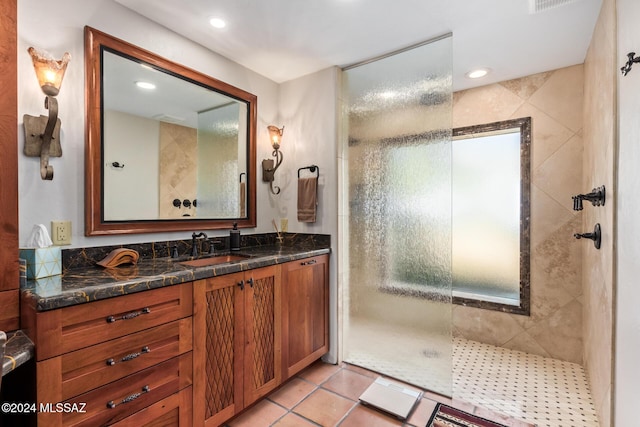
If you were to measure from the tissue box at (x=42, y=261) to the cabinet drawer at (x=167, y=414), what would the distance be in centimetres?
76

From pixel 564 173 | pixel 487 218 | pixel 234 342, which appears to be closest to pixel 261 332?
pixel 234 342

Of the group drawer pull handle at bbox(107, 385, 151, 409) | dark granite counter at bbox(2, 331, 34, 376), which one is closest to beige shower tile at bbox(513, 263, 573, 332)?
drawer pull handle at bbox(107, 385, 151, 409)

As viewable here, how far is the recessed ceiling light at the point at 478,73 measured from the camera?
259 centimetres

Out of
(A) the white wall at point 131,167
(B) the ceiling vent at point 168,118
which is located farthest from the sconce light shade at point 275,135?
(A) the white wall at point 131,167

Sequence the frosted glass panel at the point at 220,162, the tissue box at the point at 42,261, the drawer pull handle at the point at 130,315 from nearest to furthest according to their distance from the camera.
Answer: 1. the drawer pull handle at the point at 130,315
2. the tissue box at the point at 42,261
3. the frosted glass panel at the point at 220,162

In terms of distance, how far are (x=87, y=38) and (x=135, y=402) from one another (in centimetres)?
186

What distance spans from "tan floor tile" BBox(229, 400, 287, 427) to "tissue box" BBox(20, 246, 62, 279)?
4.22 ft

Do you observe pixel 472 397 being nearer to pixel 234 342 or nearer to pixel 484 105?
pixel 234 342

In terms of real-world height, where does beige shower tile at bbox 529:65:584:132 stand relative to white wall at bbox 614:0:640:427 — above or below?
above

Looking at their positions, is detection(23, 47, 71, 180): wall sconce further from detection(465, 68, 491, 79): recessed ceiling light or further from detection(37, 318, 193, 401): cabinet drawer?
detection(465, 68, 491, 79): recessed ceiling light

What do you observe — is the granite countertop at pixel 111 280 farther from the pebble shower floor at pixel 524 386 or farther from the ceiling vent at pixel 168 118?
the pebble shower floor at pixel 524 386

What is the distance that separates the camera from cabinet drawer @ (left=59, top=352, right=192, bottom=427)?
3.89ft

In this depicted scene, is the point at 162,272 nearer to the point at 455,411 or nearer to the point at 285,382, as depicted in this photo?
the point at 285,382

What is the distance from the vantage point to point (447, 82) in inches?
83.0
